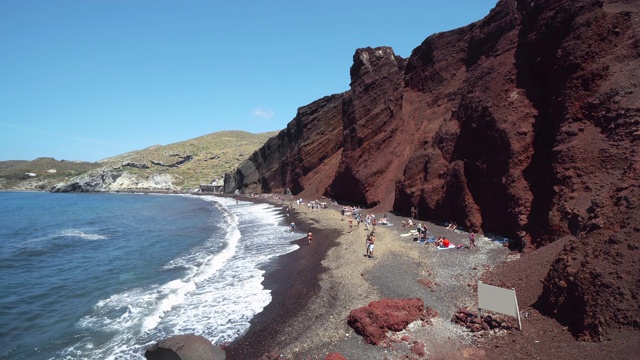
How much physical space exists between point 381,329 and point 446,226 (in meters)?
15.0

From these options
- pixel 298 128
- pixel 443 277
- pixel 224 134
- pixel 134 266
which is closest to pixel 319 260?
pixel 443 277

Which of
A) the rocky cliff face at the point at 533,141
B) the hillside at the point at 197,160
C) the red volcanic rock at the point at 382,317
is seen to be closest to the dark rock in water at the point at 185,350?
the red volcanic rock at the point at 382,317

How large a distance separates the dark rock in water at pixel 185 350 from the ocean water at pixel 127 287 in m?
1.13

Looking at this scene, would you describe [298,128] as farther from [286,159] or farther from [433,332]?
[433,332]

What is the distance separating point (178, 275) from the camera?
1953cm

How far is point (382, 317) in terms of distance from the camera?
11164mm

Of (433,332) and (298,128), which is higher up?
(298,128)

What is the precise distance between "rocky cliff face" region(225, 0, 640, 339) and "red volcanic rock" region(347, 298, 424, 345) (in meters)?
3.93

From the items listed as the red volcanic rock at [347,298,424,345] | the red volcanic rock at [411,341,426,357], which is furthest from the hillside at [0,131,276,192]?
the red volcanic rock at [411,341,426,357]

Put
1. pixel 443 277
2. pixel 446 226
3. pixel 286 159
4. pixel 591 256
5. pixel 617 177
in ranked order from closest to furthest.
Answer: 1. pixel 591 256
2. pixel 617 177
3. pixel 443 277
4. pixel 446 226
5. pixel 286 159

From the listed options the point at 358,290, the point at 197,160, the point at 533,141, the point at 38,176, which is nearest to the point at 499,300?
the point at 358,290

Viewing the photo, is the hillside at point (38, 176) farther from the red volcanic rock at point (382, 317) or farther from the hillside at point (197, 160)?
the red volcanic rock at point (382, 317)

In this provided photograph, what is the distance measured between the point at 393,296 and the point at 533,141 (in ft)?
41.7

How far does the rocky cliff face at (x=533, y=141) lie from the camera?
32.7 ft
